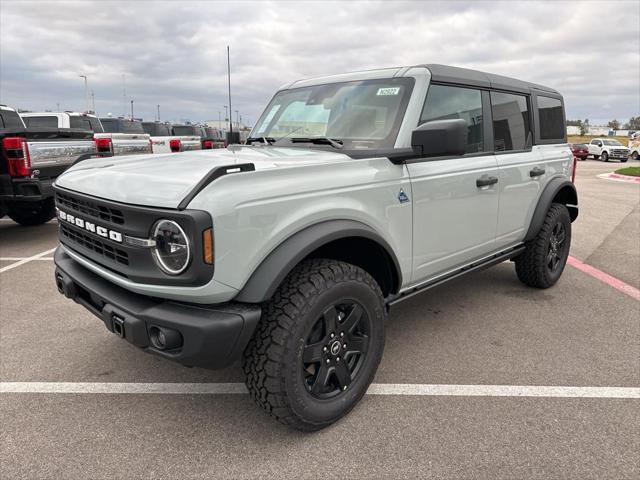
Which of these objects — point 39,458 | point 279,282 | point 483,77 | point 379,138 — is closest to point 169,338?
point 279,282

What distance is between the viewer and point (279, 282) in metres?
2.14

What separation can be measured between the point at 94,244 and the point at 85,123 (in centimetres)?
1071

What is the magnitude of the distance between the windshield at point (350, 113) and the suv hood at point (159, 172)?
26cm

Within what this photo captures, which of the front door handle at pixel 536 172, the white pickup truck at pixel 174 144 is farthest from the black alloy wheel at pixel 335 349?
the white pickup truck at pixel 174 144

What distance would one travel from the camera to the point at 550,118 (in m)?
4.61

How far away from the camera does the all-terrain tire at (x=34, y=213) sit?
749cm

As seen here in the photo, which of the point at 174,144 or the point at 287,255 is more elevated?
the point at 174,144

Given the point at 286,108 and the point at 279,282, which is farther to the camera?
the point at 286,108

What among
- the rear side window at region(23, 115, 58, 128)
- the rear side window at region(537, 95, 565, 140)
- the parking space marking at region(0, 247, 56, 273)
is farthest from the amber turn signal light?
the rear side window at region(23, 115, 58, 128)

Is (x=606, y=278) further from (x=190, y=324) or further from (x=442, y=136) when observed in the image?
(x=190, y=324)

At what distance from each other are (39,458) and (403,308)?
291cm

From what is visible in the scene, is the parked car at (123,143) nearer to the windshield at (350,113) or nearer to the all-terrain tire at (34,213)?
the all-terrain tire at (34,213)

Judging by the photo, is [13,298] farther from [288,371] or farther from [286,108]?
[288,371]

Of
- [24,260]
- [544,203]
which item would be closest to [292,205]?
[544,203]
